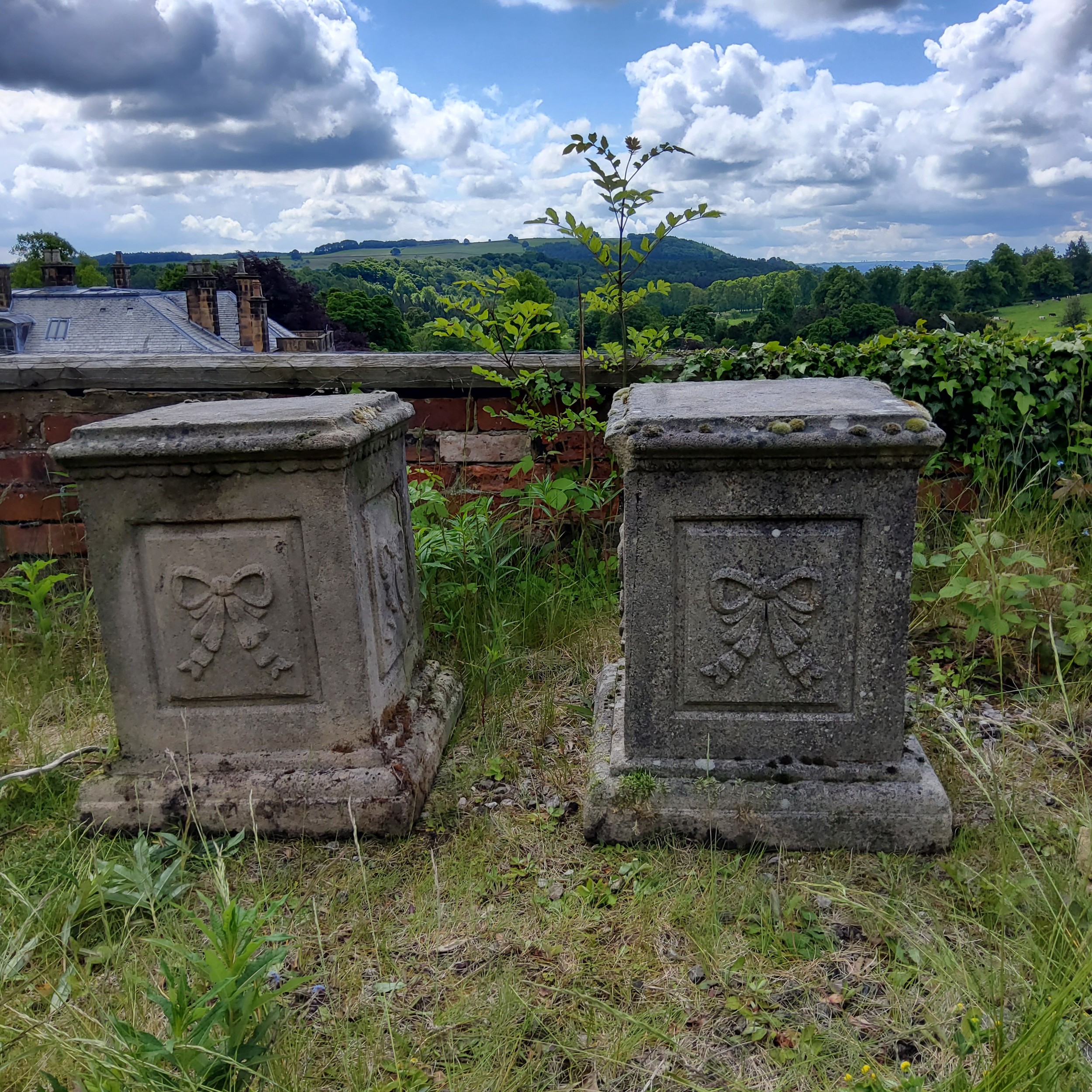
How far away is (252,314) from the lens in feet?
106

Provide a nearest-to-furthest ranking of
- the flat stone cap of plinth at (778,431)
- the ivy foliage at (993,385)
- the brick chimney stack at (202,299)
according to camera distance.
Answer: the flat stone cap of plinth at (778,431) → the ivy foliage at (993,385) → the brick chimney stack at (202,299)

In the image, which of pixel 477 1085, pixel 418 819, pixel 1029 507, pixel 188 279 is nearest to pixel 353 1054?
pixel 477 1085

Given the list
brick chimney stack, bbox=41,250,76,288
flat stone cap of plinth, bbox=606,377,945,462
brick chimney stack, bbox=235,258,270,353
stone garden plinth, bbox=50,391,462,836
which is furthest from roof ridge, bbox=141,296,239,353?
flat stone cap of plinth, bbox=606,377,945,462

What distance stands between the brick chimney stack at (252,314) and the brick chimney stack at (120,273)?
13301 mm

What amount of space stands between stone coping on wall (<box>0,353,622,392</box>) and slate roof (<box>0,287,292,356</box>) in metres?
30.9

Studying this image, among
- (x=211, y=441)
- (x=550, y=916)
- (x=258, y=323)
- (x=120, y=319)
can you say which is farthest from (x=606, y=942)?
(x=120, y=319)

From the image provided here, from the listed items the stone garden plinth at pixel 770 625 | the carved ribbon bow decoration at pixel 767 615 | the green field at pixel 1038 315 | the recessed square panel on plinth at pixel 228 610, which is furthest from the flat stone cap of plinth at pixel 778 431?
the green field at pixel 1038 315

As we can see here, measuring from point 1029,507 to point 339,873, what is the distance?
130 inches

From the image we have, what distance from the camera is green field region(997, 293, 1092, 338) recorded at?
395 cm

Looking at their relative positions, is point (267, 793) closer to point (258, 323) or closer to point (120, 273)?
point (258, 323)

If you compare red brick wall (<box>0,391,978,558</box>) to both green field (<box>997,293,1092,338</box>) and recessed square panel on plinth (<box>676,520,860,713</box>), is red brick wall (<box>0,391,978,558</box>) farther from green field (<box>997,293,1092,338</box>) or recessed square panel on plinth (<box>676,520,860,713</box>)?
recessed square panel on plinth (<box>676,520,860,713</box>)

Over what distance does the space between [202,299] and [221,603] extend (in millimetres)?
36561

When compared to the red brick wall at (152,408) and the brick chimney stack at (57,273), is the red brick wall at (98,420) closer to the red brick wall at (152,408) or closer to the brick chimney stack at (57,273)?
the red brick wall at (152,408)

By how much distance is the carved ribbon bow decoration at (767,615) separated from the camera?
1979mm
